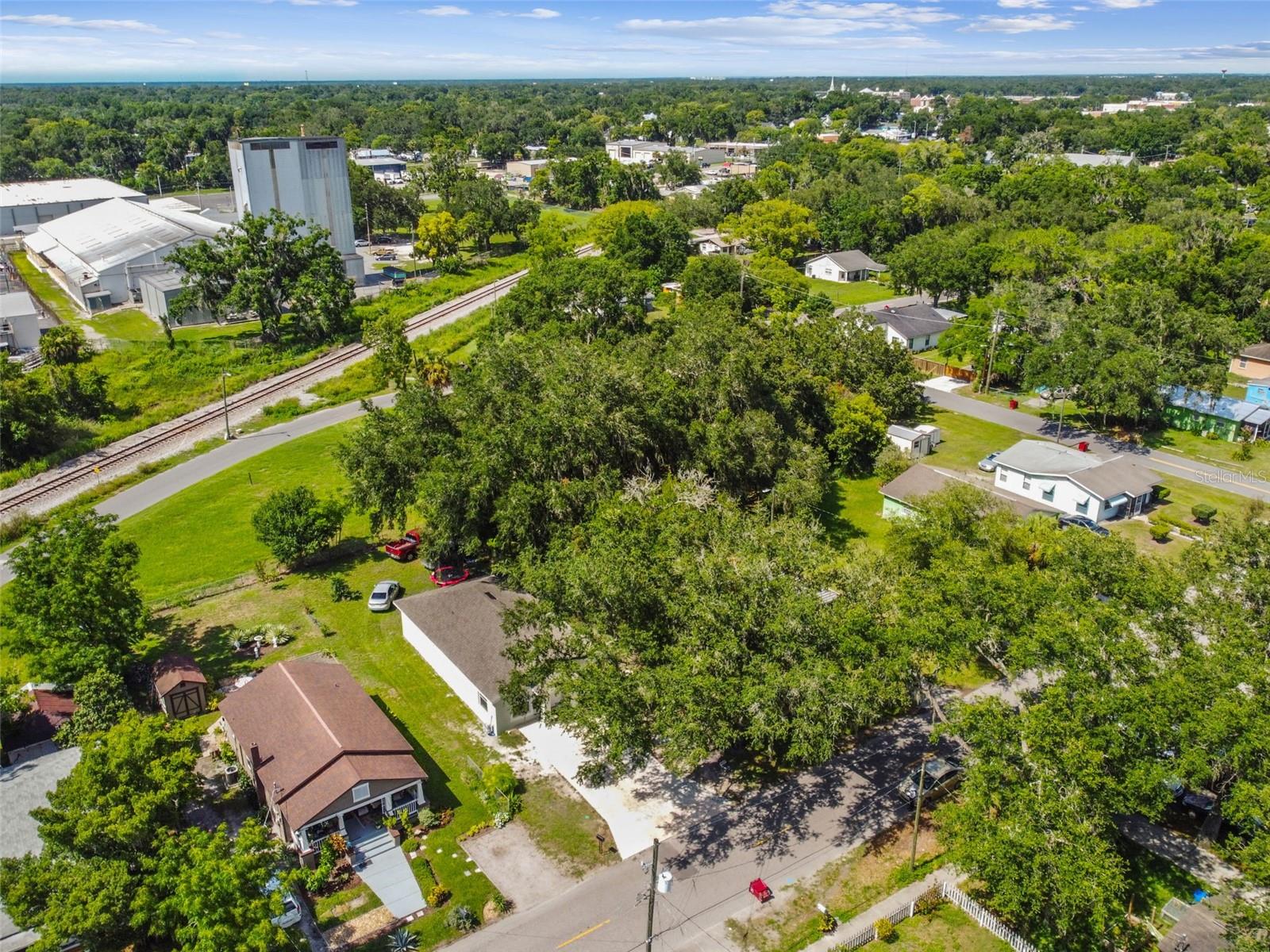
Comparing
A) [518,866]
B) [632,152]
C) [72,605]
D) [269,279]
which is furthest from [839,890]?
[632,152]

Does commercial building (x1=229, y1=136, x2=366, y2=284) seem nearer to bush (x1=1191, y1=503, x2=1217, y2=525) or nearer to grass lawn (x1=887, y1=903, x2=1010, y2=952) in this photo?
bush (x1=1191, y1=503, x2=1217, y2=525)

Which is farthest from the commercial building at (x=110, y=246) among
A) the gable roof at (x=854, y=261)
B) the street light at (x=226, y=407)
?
the gable roof at (x=854, y=261)

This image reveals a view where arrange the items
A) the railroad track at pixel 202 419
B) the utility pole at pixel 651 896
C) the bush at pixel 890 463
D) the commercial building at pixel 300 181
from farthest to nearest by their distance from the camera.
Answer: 1. the commercial building at pixel 300 181
2. the bush at pixel 890 463
3. the railroad track at pixel 202 419
4. the utility pole at pixel 651 896

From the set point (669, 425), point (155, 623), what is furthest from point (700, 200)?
point (155, 623)

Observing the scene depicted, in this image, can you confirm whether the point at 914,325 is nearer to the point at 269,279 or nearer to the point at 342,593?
the point at 342,593

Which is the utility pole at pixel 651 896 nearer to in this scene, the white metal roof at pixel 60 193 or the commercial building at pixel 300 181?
the commercial building at pixel 300 181

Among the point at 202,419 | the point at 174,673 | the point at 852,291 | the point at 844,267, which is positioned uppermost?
the point at 844,267
